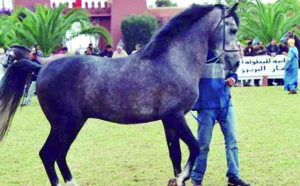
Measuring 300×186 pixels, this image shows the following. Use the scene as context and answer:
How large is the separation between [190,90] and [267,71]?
18.6 m

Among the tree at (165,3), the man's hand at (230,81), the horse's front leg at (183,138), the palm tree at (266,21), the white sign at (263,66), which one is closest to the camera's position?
the horse's front leg at (183,138)

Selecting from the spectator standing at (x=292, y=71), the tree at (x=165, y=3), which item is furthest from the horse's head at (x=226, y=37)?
the tree at (x=165, y=3)

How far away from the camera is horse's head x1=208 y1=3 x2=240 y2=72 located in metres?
7.52

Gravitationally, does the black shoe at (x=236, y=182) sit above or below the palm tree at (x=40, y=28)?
below

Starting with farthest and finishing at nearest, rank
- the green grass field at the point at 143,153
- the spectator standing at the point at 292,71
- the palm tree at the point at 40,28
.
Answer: the palm tree at the point at 40,28, the spectator standing at the point at 292,71, the green grass field at the point at 143,153

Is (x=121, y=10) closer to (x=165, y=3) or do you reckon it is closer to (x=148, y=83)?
(x=165, y=3)

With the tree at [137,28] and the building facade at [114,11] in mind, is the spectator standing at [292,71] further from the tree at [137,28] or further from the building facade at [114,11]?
the building facade at [114,11]

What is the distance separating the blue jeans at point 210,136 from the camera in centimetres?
790

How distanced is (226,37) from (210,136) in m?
1.23

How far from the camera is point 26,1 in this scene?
1796 inches

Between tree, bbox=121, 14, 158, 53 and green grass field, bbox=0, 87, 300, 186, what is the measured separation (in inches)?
1067

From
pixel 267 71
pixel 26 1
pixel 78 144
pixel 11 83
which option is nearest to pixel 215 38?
pixel 11 83

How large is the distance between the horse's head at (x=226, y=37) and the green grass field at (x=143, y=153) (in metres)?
1.62

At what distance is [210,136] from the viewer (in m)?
7.93
